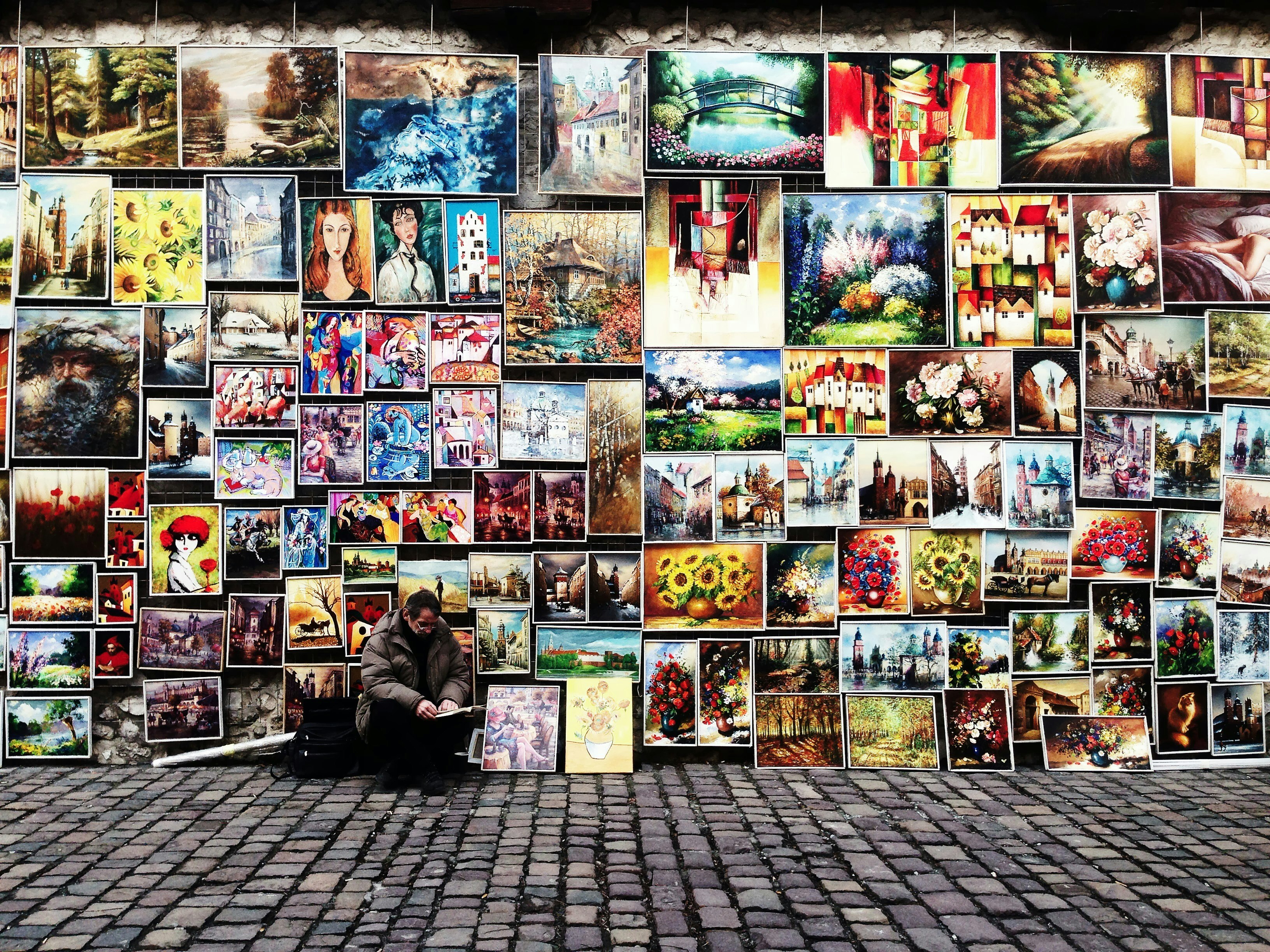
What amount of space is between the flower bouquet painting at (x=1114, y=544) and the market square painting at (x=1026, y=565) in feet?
0.31

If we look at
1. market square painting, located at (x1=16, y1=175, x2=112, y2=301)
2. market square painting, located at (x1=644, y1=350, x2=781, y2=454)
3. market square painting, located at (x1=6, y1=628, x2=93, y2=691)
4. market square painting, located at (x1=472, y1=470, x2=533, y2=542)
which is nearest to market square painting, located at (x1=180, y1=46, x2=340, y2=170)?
market square painting, located at (x1=16, y1=175, x2=112, y2=301)

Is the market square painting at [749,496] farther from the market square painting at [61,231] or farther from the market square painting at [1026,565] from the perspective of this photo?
the market square painting at [61,231]

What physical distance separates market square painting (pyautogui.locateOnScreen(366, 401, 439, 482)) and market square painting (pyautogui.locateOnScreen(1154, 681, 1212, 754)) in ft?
17.2

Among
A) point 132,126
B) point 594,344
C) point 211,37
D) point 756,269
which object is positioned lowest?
point 594,344

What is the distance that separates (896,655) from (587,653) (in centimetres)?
209

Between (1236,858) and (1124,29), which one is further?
(1124,29)

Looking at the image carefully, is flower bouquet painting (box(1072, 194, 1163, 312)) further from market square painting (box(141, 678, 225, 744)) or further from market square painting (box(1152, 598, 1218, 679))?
market square painting (box(141, 678, 225, 744))

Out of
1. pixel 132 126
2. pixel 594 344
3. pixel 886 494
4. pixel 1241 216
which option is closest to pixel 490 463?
pixel 594 344

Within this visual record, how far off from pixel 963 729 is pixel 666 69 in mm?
4864

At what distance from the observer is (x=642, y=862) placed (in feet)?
16.0

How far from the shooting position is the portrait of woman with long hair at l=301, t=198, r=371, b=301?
22.0ft

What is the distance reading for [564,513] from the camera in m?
6.77

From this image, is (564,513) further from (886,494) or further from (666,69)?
(666,69)

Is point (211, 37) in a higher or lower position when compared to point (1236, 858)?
higher
